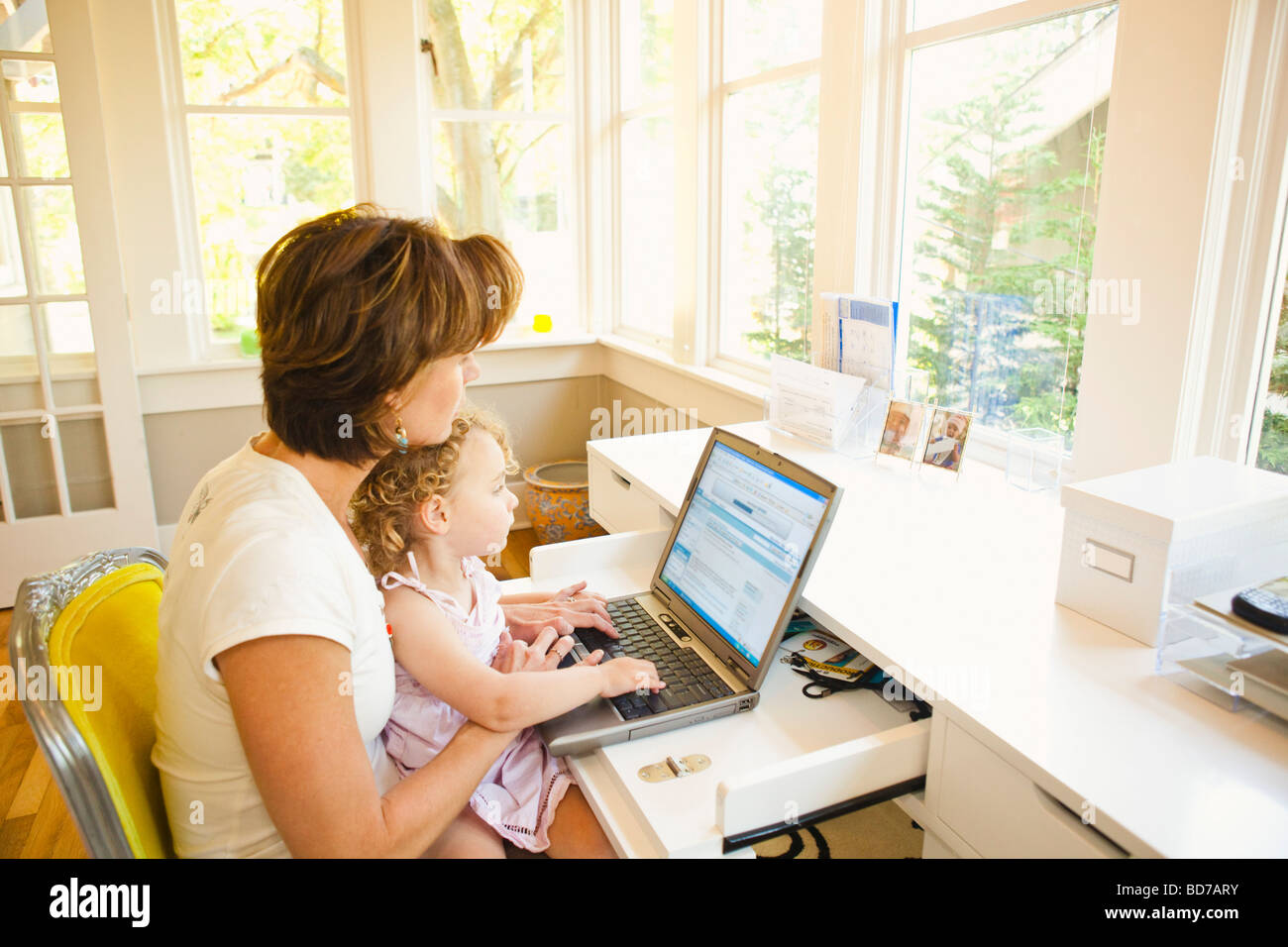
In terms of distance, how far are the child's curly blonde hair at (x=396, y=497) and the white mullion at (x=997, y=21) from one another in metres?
1.34

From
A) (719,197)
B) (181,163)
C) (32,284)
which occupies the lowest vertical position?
(32,284)

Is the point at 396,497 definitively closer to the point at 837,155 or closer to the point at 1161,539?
the point at 1161,539

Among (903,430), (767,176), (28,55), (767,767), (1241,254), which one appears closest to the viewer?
(767,767)

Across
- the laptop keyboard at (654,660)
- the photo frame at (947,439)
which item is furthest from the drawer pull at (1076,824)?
the photo frame at (947,439)

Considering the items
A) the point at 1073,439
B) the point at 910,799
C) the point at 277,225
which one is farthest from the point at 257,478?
the point at 277,225

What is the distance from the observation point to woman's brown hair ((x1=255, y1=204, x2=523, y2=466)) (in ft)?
3.03

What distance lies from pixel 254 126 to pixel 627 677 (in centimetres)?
279

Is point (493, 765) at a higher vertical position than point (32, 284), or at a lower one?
lower

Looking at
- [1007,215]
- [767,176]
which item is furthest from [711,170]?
[1007,215]

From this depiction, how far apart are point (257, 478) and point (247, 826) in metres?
0.36

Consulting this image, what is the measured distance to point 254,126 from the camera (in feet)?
10.0
